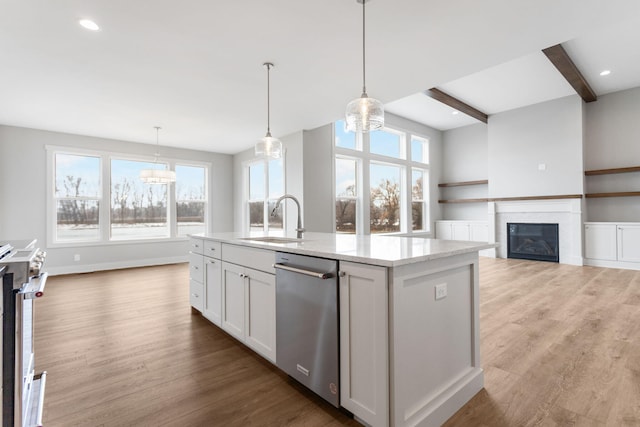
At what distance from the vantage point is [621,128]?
575cm

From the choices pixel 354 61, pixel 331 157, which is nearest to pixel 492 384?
pixel 354 61

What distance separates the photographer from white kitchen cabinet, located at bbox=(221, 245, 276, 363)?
2.04 metres

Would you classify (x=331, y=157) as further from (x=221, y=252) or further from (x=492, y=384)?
(x=492, y=384)

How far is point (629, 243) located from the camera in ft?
17.3

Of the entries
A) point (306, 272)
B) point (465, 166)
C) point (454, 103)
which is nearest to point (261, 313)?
point (306, 272)

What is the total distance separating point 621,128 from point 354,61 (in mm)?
5936

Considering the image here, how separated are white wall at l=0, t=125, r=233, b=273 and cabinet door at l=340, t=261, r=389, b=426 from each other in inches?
240

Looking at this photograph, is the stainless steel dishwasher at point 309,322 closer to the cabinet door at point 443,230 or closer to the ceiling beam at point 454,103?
the ceiling beam at point 454,103

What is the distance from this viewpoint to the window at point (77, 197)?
219 inches

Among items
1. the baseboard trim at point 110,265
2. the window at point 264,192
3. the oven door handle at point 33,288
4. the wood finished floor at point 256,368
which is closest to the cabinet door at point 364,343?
the wood finished floor at point 256,368

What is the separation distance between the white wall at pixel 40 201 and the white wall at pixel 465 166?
7.10 metres

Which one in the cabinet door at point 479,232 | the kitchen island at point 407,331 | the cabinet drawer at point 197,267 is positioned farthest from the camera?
the cabinet door at point 479,232

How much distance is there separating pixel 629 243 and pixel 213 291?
6.78 meters

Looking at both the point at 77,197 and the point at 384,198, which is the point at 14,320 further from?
the point at 384,198
